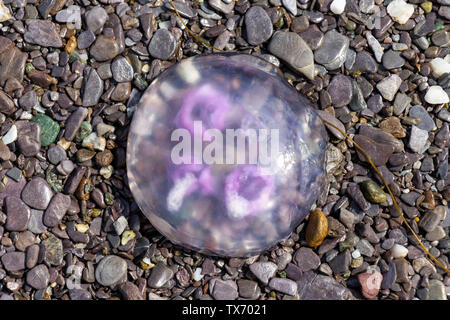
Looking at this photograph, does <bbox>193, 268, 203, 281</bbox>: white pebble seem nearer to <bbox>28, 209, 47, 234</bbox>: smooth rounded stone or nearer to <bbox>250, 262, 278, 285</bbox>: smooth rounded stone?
<bbox>250, 262, 278, 285</bbox>: smooth rounded stone

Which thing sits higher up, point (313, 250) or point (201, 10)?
point (201, 10)

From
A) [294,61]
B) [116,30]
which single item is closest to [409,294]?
[294,61]

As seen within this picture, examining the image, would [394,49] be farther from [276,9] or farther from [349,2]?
[276,9]

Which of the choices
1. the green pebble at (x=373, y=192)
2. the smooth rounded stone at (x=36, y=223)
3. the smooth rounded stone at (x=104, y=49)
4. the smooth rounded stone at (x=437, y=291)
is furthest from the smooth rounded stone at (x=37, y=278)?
the smooth rounded stone at (x=437, y=291)

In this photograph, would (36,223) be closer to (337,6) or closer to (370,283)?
(370,283)

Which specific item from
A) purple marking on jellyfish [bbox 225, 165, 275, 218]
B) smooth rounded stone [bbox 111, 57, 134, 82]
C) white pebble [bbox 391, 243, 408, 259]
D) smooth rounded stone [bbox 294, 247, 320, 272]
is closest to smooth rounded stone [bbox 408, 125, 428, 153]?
white pebble [bbox 391, 243, 408, 259]

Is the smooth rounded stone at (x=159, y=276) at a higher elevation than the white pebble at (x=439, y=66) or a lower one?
lower

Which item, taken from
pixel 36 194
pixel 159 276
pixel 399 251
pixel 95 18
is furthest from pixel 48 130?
pixel 399 251

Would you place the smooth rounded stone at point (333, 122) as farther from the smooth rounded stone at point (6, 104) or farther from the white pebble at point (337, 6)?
the smooth rounded stone at point (6, 104)
